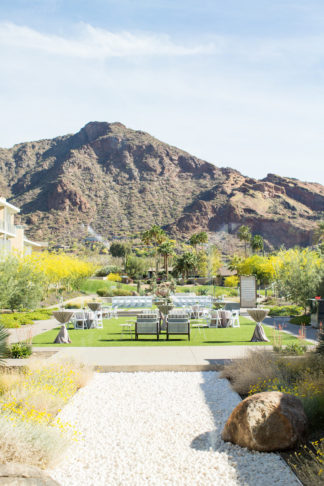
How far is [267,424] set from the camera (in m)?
5.33

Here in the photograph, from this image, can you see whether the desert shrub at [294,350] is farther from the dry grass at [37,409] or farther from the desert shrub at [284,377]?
the dry grass at [37,409]

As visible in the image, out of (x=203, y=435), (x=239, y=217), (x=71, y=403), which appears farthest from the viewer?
(x=239, y=217)

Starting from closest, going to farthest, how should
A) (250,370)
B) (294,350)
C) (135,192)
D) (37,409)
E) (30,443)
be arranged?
(30,443)
(37,409)
(250,370)
(294,350)
(135,192)

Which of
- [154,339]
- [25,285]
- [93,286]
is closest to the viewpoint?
[154,339]

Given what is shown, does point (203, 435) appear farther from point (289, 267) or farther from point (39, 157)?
point (39, 157)

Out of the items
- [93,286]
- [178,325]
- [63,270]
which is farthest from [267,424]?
[93,286]

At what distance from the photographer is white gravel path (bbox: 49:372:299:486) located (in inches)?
183

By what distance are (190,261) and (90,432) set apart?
61578mm

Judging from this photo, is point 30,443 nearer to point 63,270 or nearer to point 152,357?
point 152,357

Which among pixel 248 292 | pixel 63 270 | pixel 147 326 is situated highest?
pixel 63 270

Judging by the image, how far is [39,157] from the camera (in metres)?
156

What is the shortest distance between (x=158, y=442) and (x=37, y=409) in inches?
70.9

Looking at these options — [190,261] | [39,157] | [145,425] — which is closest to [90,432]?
[145,425]

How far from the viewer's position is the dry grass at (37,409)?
468 centimetres
